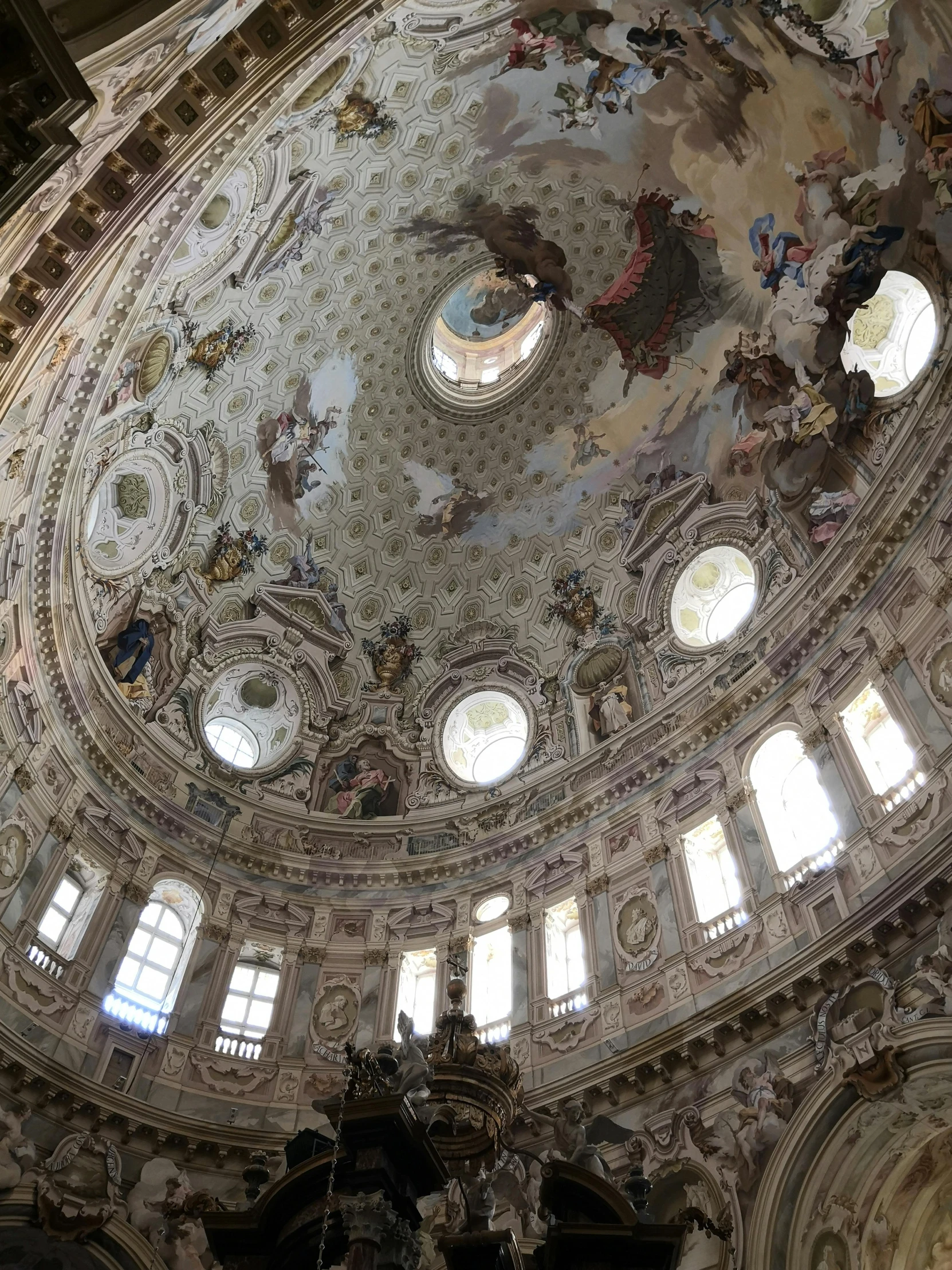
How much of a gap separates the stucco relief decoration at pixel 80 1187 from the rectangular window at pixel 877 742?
1213 cm

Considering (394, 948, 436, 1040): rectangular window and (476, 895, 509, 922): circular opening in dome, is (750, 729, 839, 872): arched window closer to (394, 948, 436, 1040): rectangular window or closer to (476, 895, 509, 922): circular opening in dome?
(476, 895, 509, 922): circular opening in dome

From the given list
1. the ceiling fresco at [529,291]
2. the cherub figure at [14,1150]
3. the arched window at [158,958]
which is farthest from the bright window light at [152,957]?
the ceiling fresco at [529,291]

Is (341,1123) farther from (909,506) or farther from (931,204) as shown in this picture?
(931,204)

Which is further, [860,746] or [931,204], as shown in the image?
[931,204]

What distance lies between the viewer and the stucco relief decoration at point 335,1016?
17781 mm

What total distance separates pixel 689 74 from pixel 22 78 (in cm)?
1641

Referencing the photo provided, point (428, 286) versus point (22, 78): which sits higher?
point (428, 286)

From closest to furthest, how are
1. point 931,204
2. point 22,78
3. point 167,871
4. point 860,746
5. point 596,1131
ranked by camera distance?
point 22,78 → point 596,1131 → point 860,746 → point 931,204 → point 167,871

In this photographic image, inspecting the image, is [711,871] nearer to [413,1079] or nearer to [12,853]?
[413,1079]

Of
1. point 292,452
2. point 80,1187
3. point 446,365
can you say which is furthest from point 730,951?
point 446,365

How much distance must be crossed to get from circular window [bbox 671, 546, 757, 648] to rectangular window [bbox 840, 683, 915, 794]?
15.5ft

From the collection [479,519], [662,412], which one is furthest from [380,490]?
[662,412]

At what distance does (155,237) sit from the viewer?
1575cm

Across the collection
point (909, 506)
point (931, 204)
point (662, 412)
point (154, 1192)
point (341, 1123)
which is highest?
point (662, 412)
